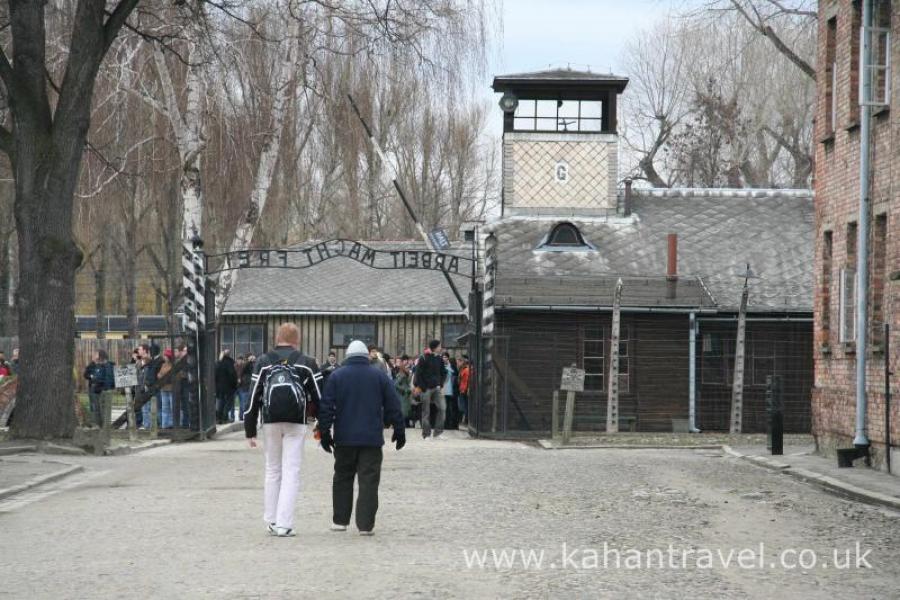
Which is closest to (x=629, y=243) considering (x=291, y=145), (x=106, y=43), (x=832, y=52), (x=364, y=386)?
(x=291, y=145)

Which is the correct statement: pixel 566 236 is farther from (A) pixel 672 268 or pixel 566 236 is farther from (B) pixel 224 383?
(B) pixel 224 383

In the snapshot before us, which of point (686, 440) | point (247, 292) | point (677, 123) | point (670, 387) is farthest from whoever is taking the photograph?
point (677, 123)

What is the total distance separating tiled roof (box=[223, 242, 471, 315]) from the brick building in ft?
83.2

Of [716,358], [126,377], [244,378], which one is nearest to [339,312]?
[244,378]

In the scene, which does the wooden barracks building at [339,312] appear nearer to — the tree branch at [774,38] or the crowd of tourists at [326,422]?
the tree branch at [774,38]

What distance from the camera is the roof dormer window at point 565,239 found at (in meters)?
40.4

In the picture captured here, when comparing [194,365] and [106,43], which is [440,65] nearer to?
[194,365]

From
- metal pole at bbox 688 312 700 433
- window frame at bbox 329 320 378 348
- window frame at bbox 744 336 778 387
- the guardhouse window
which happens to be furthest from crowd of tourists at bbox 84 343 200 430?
window frame at bbox 329 320 378 348

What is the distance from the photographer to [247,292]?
50094mm

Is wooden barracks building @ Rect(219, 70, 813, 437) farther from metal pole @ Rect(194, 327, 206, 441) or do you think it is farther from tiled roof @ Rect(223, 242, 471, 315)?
metal pole @ Rect(194, 327, 206, 441)

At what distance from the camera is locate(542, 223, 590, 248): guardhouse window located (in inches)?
1594

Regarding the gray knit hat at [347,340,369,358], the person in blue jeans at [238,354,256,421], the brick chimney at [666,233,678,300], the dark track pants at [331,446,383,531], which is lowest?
the person in blue jeans at [238,354,256,421]

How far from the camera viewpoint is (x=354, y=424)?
13.5 metres

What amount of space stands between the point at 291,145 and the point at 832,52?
731 inches
